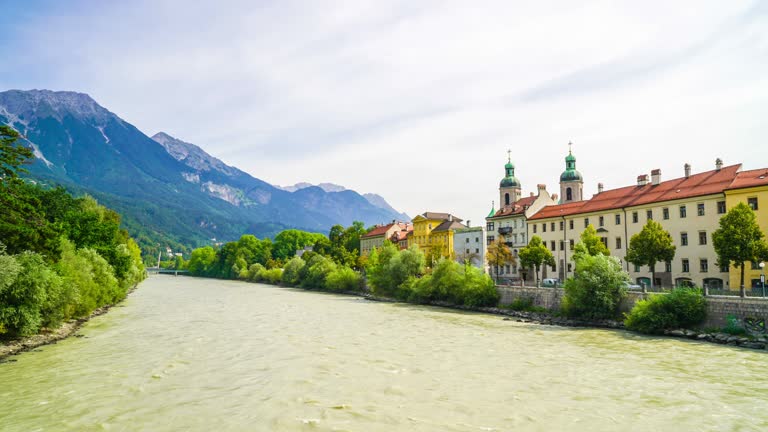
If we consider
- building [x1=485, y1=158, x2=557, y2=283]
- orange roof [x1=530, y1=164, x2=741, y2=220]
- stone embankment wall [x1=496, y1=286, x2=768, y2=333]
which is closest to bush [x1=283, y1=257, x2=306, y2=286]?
building [x1=485, y1=158, x2=557, y2=283]

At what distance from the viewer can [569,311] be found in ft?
136

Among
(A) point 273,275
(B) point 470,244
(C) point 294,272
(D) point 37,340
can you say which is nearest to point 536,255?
(B) point 470,244

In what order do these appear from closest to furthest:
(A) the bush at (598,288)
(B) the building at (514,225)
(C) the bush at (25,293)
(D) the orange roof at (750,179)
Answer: (C) the bush at (25,293)
(A) the bush at (598,288)
(D) the orange roof at (750,179)
(B) the building at (514,225)

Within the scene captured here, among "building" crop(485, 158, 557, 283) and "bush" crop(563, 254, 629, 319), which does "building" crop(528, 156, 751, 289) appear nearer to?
"building" crop(485, 158, 557, 283)

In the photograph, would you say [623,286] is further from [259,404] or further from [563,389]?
[259,404]

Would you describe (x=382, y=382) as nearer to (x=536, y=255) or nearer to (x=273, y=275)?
(x=536, y=255)

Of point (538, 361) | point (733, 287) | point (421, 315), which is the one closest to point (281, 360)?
point (538, 361)

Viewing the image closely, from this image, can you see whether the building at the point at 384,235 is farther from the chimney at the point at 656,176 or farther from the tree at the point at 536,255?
the chimney at the point at 656,176

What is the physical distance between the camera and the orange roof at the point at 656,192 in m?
50.0

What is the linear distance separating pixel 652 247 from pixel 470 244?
1768 inches

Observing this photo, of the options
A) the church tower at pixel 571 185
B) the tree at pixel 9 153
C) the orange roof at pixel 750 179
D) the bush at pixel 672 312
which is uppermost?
the church tower at pixel 571 185

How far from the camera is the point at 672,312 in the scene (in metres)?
33.4

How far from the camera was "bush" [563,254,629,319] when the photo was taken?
38.7m

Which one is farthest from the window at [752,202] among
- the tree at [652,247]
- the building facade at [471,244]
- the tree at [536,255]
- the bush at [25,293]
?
the bush at [25,293]
